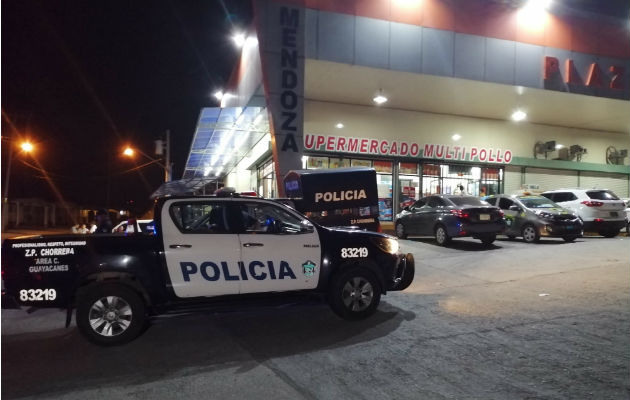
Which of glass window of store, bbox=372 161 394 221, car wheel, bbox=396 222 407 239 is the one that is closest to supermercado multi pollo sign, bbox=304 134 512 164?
glass window of store, bbox=372 161 394 221

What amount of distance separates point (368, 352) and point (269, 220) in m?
2.17

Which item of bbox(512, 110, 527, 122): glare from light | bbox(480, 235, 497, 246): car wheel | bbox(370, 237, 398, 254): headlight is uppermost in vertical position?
bbox(512, 110, 527, 122): glare from light

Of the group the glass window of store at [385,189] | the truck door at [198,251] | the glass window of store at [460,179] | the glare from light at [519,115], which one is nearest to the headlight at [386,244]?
the truck door at [198,251]

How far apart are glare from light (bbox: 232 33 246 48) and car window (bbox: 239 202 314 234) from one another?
14.9 m

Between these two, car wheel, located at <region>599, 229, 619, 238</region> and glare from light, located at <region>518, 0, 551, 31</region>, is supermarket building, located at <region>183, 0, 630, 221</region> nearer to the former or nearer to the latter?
glare from light, located at <region>518, 0, 551, 31</region>

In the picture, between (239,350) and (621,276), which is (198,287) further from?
(621,276)

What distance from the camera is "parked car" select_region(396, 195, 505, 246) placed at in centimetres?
1208

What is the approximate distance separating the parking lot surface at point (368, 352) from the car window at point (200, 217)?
1.08m

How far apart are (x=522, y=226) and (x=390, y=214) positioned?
798 centimetres

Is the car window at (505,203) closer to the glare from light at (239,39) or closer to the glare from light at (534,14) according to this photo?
the glare from light at (534,14)

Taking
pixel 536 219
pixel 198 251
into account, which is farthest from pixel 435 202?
pixel 198 251

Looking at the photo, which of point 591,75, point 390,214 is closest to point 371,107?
point 390,214

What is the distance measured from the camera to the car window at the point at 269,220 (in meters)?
5.61

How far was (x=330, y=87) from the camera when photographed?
1766 cm
